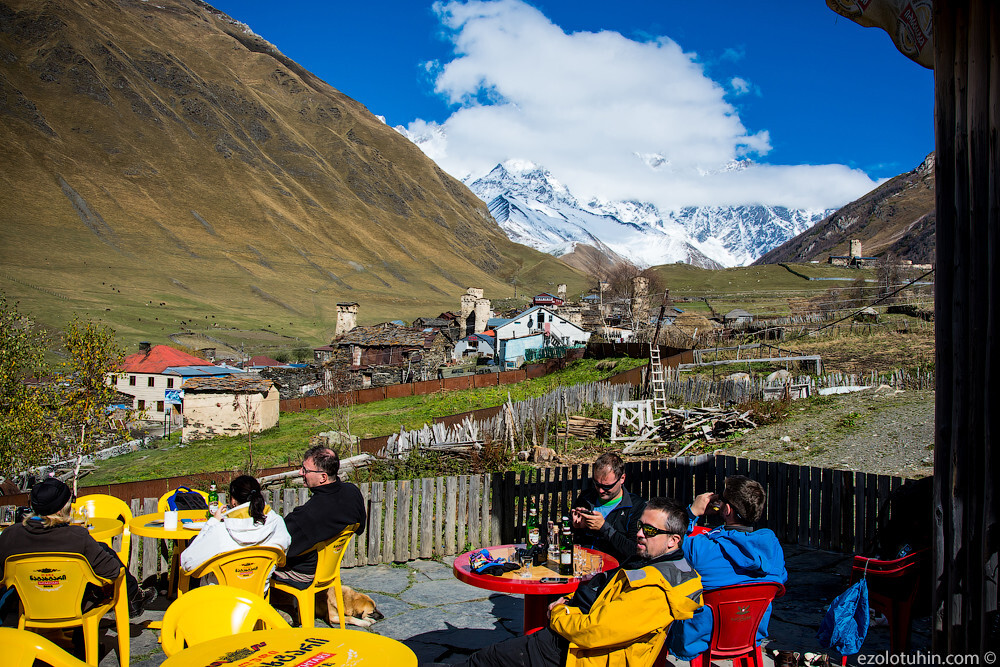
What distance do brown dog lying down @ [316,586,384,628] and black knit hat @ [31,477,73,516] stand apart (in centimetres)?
225

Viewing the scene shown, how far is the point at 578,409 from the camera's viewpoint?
21.5 m

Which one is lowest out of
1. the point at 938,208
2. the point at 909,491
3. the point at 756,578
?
the point at 756,578

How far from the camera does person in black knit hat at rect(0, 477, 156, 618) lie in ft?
14.5

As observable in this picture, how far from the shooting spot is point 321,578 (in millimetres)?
5383

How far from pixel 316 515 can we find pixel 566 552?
2.07 m

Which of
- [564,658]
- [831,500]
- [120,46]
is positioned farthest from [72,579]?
[120,46]

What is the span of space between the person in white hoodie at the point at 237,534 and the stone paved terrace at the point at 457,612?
3.13 feet

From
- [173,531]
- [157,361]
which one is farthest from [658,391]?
[157,361]

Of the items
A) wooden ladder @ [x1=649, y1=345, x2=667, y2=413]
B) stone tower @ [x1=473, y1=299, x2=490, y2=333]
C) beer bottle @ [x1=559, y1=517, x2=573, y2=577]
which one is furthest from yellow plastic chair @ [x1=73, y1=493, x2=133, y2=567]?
stone tower @ [x1=473, y1=299, x2=490, y2=333]

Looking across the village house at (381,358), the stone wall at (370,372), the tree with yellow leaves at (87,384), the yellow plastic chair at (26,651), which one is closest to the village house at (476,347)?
the village house at (381,358)

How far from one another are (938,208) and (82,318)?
6928cm

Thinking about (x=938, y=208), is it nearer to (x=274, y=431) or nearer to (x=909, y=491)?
(x=909, y=491)

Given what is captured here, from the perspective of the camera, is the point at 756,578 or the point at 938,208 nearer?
the point at 938,208

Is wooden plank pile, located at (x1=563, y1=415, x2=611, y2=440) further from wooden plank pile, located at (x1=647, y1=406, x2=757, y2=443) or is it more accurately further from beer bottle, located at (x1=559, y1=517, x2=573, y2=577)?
beer bottle, located at (x1=559, y1=517, x2=573, y2=577)
